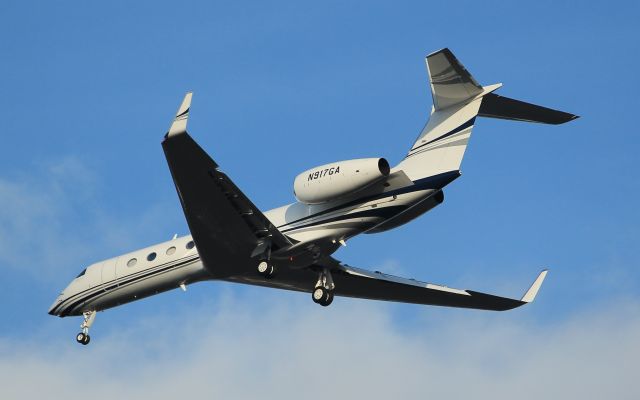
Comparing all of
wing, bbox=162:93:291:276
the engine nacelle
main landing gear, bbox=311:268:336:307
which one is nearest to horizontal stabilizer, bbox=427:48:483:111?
the engine nacelle

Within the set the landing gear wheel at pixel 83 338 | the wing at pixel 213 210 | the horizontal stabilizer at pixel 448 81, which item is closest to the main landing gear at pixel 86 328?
the landing gear wheel at pixel 83 338

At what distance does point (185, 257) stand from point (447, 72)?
9212mm

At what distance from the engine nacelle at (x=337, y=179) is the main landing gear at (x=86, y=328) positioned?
8.68 metres

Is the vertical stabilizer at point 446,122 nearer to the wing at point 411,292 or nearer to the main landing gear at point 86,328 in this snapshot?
the wing at point 411,292

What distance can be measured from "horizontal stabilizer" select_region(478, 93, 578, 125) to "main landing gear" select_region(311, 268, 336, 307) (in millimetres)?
Result: 6234

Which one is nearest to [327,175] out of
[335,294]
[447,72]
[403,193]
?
[403,193]

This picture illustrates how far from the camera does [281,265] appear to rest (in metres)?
32.4

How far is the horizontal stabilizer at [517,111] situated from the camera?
1204 inches

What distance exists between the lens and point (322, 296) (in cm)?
3288

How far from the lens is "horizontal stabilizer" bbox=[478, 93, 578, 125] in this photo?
30594 millimetres

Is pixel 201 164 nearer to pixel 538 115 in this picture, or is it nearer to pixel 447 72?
pixel 447 72

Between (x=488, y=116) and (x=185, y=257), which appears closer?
(x=488, y=116)

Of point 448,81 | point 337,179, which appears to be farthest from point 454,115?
point 337,179

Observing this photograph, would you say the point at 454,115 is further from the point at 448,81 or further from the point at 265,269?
the point at 265,269
